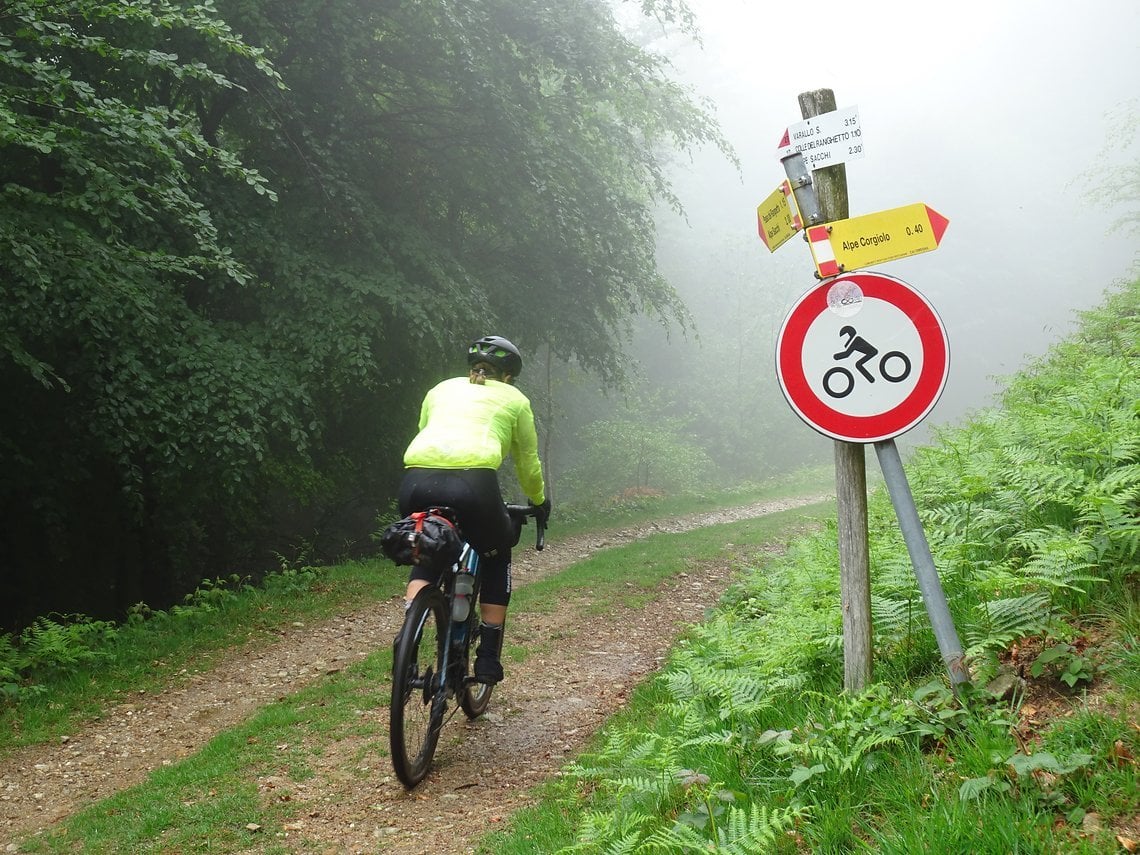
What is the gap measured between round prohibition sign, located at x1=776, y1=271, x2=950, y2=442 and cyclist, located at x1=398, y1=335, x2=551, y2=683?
1692mm

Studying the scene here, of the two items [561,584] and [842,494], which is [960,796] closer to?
[842,494]

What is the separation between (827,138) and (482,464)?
2240 millimetres

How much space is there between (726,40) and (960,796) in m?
68.4

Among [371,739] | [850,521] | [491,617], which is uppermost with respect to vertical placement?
[850,521]

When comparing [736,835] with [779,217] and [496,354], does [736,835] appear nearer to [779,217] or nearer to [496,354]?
[779,217]

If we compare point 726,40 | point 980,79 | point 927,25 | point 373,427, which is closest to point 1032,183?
point 980,79

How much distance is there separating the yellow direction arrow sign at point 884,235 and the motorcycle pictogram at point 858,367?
277 mm

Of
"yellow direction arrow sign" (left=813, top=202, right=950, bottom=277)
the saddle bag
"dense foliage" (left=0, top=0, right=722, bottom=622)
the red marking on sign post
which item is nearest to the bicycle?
the saddle bag

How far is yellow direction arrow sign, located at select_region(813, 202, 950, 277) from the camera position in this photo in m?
2.99

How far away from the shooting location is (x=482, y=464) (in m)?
4.27

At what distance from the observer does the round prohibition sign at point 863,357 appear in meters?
3.03

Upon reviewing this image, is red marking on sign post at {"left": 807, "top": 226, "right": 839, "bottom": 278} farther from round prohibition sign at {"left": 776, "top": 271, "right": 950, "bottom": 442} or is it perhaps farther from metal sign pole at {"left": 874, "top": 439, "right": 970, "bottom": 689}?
metal sign pole at {"left": 874, "top": 439, "right": 970, "bottom": 689}

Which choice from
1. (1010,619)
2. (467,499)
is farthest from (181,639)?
(1010,619)

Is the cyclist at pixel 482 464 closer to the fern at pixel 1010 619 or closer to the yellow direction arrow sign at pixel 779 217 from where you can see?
the yellow direction arrow sign at pixel 779 217
